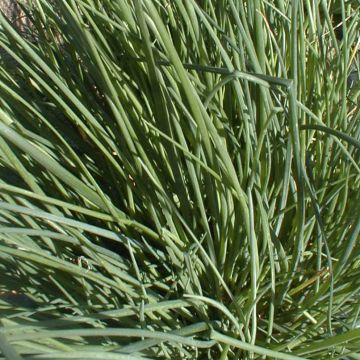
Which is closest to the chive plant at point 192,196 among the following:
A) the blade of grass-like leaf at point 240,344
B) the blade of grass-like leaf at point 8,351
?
the blade of grass-like leaf at point 240,344

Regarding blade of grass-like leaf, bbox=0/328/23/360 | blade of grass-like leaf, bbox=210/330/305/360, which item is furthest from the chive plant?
blade of grass-like leaf, bbox=0/328/23/360

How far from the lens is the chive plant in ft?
1.92

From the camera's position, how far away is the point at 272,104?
2.08 ft

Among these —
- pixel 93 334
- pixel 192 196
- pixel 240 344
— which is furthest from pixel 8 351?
pixel 192 196

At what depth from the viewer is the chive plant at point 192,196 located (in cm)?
59

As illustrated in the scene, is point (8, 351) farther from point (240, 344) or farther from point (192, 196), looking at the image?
point (192, 196)

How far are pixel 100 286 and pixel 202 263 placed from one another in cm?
12

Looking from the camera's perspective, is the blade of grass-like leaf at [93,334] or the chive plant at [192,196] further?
the chive plant at [192,196]

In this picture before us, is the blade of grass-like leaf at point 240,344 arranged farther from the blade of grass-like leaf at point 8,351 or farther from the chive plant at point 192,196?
the blade of grass-like leaf at point 8,351

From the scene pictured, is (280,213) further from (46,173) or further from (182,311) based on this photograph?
(46,173)

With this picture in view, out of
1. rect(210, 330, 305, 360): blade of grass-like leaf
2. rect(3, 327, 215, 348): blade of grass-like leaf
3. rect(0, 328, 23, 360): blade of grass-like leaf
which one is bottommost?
rect(210, 330, 305, 360): blade of grass-like leaf

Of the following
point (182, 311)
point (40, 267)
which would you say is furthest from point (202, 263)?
point (40, 267)

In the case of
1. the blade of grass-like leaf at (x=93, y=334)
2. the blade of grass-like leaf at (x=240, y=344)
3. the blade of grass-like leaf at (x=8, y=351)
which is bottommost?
the blade of grass-like leaf at (x=240, y=344)

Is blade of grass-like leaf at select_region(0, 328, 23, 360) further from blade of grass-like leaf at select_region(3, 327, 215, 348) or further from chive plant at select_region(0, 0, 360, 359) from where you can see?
chive plant at select_region(0, 0, 360, 359)
